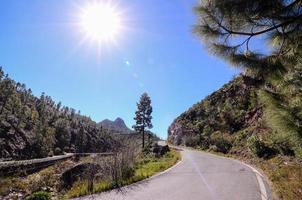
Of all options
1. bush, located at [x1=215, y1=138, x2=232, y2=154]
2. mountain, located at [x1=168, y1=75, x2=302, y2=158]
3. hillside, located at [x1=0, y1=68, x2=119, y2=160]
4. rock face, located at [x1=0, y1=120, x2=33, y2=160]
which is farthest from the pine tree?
rock face, located at [x1=0, y1=120, x2=33, y2=160]

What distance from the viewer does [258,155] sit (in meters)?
25.0

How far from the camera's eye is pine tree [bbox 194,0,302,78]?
21.8 feet

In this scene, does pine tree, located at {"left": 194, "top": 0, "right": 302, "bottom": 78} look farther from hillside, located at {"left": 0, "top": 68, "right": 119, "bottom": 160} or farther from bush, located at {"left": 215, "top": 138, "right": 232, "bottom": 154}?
hillside, located at {"left": 0, "top": 68, "right": 119, "bottom": 160}

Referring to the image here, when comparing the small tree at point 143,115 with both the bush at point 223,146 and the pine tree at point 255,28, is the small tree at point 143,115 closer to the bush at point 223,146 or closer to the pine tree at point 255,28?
the bush at point 223,146

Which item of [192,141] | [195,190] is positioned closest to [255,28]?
[195,190]

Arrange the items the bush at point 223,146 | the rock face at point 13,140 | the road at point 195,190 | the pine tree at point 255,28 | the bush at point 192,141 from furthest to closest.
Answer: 1. the rock face at point 13,140
2. the bush at point 192,141
3. the bush at point 223,146
4. the road at point 195,190
5. the pine tree at point 255,28

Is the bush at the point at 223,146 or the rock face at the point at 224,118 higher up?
the rock face at the point at 224,118

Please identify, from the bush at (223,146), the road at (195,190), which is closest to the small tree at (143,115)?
the bush at (223,146)

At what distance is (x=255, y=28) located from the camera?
7.30 metres

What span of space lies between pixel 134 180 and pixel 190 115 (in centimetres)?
7005

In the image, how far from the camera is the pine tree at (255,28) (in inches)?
262

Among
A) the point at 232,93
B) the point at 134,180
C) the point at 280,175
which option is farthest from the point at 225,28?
the point at 232,93

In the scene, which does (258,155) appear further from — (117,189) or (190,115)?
(190,115)

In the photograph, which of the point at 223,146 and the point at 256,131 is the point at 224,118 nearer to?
the point at 223,146
